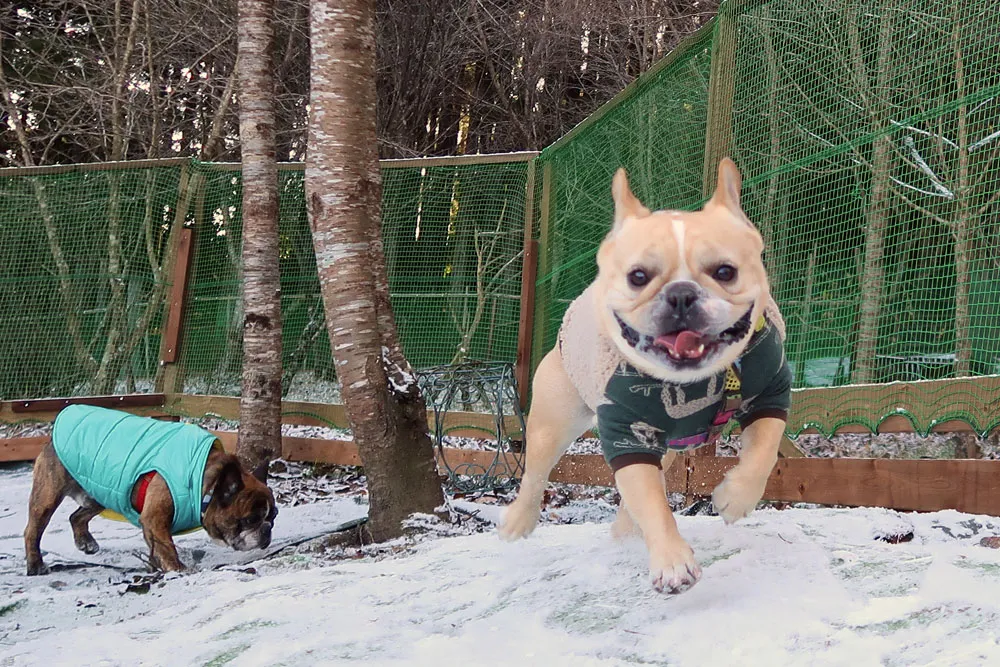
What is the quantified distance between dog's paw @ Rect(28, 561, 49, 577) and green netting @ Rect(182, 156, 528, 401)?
3.12 m

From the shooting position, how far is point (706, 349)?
86.0 inches

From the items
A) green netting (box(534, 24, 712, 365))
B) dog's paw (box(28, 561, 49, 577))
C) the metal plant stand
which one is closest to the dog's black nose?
green netting (box(534, 24, 712, 365))

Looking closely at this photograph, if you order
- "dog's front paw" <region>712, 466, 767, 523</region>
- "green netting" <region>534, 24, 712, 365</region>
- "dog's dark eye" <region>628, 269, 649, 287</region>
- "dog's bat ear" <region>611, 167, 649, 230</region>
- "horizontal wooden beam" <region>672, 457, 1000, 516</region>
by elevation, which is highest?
"green netting" <region>534, 24, 712, 365</region>

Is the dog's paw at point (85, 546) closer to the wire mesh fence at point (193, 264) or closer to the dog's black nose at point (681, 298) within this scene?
the wire mesh fence at point (193, 264)

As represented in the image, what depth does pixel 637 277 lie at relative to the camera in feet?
7.23

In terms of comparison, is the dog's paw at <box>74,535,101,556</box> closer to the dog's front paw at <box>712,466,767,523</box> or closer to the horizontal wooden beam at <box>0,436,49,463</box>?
the horizontal wooden beam at <box>0,436,49,463</box>

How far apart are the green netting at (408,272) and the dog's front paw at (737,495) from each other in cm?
520

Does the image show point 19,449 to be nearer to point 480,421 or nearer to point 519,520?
point 480,421

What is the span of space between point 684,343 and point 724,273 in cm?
20

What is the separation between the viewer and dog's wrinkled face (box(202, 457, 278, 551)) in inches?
200

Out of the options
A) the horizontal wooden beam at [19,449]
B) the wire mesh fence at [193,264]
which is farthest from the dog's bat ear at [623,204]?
the horizontal wooden beam at [19,449]

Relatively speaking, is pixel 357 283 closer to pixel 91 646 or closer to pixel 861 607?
pixel 91 646

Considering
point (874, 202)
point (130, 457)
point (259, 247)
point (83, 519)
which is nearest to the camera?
point (874, 202)

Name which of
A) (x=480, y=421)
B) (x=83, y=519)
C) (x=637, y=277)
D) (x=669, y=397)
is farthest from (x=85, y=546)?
(x=637, y=277)
